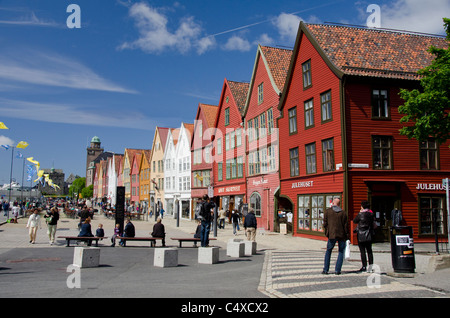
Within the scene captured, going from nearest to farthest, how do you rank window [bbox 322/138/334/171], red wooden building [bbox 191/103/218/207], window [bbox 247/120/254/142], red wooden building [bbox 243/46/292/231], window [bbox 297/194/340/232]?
1. window [bbox 322/138/334/171]
2. window [bbox 297/194/340/232]
3. red wooden building [bbox 243/46/292/231]
4. window [bbox 247/120/254/142]
5. red wooden building [bbox 191/103/218/207]

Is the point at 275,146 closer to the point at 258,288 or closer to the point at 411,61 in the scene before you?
the point at 411,61

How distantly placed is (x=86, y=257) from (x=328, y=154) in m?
15.5

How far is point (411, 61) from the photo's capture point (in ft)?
81.5

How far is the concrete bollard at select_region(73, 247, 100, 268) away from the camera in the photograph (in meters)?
12.1

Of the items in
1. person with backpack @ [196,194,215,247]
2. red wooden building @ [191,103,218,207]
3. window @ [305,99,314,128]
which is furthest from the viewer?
red wooden building @ [191,103,218,207]

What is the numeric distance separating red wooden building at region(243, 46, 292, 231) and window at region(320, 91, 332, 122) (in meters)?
6.58

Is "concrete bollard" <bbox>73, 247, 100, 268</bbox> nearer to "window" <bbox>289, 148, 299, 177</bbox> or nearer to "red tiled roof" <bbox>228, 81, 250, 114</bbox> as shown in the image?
"window" <bbox>289, 148, 299, 177</bbox>

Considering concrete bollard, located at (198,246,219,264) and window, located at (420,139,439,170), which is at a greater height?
window, located at (420,139,439,170)

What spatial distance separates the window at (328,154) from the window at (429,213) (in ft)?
16.6

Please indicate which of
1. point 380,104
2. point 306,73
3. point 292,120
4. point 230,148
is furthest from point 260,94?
point 380,104

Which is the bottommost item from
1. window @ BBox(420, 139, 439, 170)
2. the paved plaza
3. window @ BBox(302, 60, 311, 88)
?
the paved plaza

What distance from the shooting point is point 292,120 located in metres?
28.1

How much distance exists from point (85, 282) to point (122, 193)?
1290 cm

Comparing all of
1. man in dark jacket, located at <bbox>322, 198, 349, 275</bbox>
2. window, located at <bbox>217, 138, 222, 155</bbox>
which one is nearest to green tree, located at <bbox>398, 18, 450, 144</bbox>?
man in dark jacket, located at <bbox>322, 198, 349, 275</bbox>
